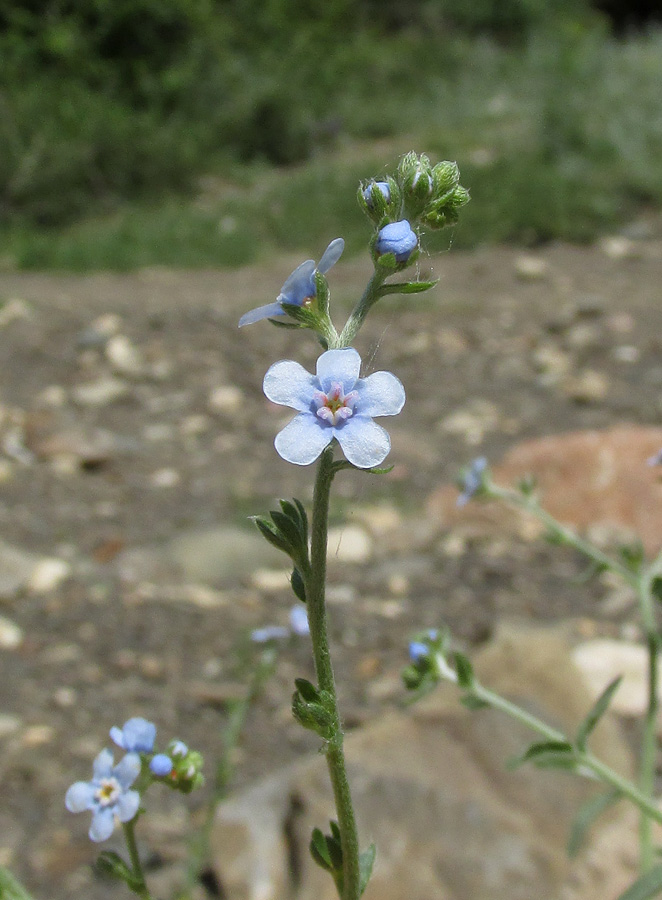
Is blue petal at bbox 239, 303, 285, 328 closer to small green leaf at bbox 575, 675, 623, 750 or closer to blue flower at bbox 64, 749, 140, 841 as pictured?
blue flower at bbox 64, 749, 140, 841

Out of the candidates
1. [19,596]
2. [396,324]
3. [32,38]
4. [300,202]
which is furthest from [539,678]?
[32,38]

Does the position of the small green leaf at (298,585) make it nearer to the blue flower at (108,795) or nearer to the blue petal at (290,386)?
the blue petal at (290,386)

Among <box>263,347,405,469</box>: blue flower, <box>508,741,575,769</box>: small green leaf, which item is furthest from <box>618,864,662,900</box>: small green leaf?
<box>263,347,405,469</box>: blue flower

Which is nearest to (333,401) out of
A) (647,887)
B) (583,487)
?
(647,887)

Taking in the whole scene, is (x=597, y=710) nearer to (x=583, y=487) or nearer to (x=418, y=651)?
(x=418, y=651)

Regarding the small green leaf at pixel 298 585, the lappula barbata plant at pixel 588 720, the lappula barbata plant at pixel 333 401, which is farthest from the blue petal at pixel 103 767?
the lappula barbata plant at pixel 588 720
